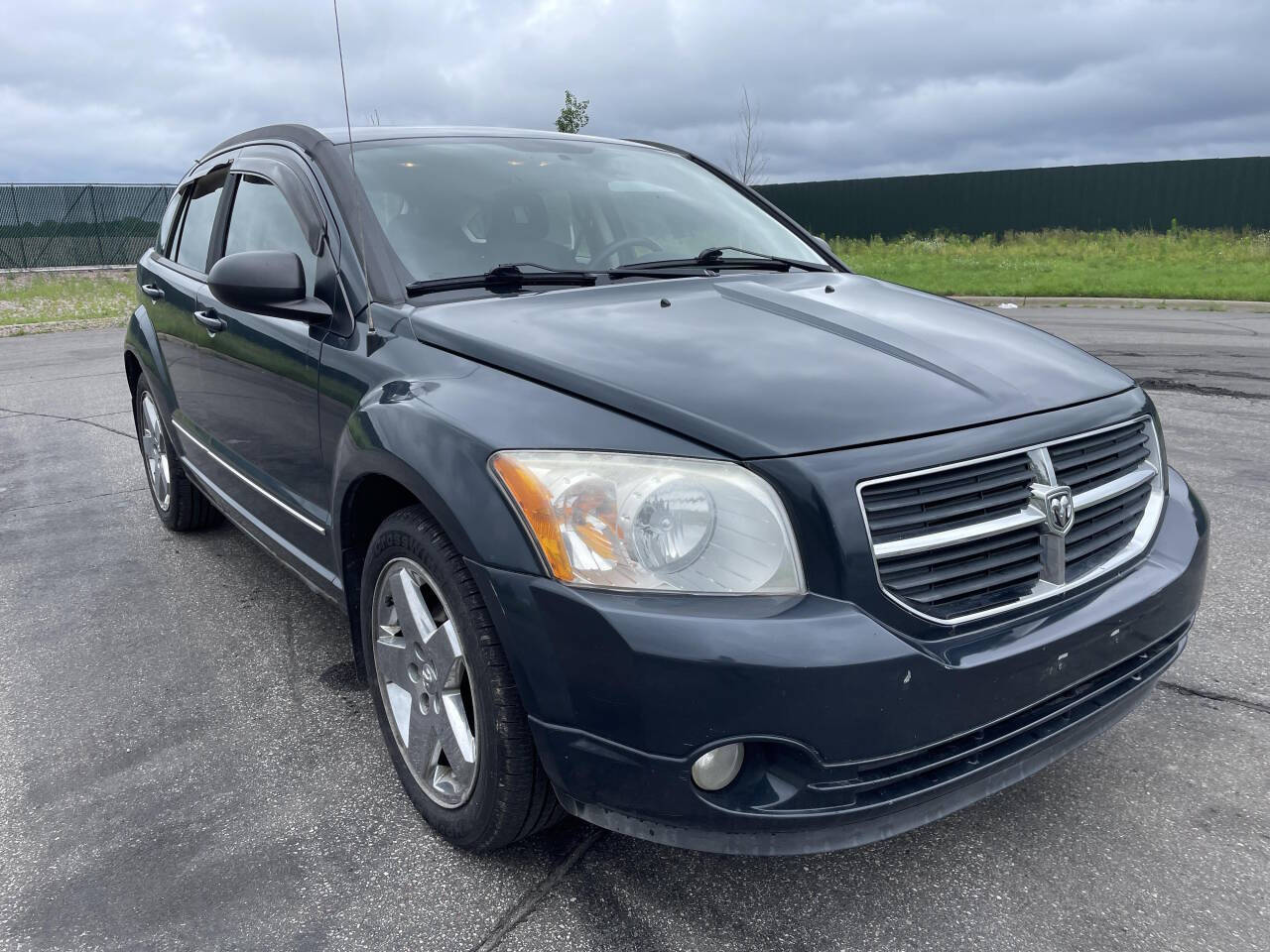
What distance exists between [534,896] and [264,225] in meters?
2.32

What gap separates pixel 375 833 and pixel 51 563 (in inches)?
114

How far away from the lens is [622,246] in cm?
311

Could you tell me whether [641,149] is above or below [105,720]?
above

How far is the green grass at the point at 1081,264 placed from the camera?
586 inches

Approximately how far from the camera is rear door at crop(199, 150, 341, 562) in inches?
112

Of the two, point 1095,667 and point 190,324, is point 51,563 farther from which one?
point 1095,667

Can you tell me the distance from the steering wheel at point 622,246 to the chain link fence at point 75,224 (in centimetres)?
2796

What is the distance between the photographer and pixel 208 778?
2.70 m

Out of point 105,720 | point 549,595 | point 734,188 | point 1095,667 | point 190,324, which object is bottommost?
point 105,720

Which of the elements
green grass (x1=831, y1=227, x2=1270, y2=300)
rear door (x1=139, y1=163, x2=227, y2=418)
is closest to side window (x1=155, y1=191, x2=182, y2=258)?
rear door (x1=139, y1=163, x2=227, y2=418)

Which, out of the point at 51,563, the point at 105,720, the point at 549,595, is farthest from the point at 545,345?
the point at 51,563

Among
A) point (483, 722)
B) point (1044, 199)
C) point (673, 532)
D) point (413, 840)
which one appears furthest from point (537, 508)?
point (1044, 199)

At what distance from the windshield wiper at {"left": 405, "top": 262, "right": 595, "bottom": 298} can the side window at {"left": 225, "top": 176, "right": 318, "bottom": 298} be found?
0.38 m

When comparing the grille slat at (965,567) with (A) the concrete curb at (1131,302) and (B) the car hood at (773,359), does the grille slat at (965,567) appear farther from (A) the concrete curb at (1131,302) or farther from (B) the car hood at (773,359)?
(A) the concrete curb at (1131,302)
